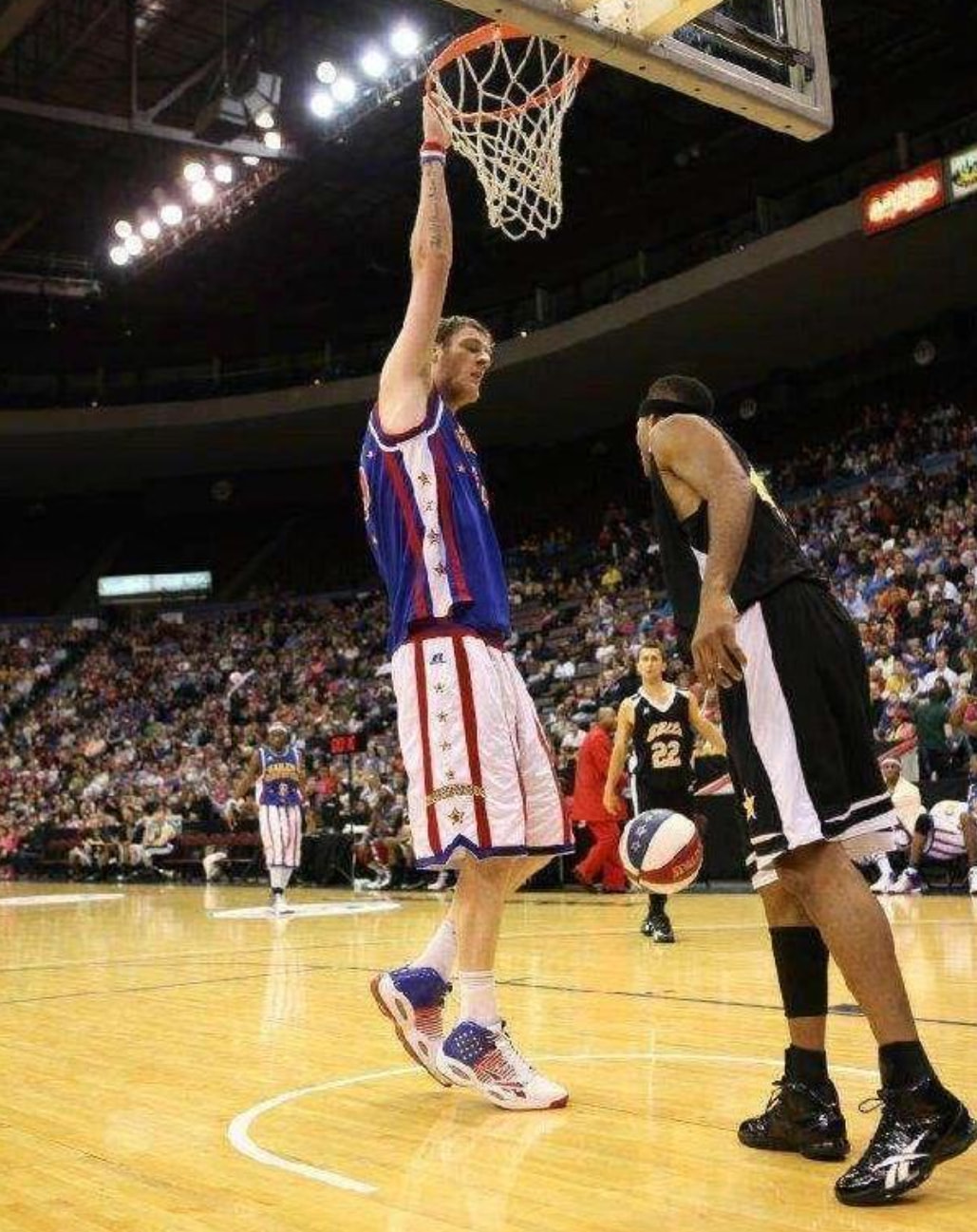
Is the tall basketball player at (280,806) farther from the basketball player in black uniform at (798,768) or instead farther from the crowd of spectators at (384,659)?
the basketball player in black uniform at (798,768)

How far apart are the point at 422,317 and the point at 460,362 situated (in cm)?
32

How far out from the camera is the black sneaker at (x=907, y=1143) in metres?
2.55

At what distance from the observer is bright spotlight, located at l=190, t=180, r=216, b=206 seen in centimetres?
Answer: 2411

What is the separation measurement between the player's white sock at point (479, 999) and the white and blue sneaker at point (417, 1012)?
6.9 inches

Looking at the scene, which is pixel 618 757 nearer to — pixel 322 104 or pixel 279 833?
pixel 279 833

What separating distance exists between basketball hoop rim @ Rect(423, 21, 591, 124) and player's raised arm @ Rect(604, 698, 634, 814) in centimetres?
404

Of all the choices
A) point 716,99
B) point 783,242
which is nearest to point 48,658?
point 783,242

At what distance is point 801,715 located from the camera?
297cm

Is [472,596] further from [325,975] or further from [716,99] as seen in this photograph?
[325,975]

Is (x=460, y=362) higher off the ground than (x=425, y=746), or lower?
higher

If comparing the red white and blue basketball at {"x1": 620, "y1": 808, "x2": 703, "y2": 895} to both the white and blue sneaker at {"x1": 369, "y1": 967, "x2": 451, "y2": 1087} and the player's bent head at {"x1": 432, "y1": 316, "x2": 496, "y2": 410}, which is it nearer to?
the white and blue sneaker at {"x1": 369, "y1": 967, "x2": 451, "y2": 1087}

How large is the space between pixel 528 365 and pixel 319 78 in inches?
315

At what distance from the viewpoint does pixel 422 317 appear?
381 centimetres

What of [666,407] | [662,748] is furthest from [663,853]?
[666,407]
